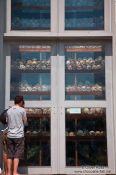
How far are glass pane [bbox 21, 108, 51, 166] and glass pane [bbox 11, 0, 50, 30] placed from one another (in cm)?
159

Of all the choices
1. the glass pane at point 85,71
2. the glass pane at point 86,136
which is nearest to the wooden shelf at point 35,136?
the glass pane at point 86,136

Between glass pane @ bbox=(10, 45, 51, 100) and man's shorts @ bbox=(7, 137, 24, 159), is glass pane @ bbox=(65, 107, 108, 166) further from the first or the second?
man's shorts @ bbox=(7, 137, 24, 159)

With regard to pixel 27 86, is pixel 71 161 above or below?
below

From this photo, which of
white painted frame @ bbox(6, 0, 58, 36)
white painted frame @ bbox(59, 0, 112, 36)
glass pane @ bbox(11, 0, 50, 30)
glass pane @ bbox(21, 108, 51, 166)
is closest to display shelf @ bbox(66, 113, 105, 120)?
glass pane @ bbox(21, 108, 51, 166)

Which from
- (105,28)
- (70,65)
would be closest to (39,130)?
(70,65)

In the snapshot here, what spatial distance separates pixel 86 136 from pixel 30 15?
2.55 m

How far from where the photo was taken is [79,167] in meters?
9.05

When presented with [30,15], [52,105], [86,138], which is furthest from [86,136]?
[30,15]

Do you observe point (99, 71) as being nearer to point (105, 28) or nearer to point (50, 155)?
point (105, 28)

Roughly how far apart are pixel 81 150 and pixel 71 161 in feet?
0.94

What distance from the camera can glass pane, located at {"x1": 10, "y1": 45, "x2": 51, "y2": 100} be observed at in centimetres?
923

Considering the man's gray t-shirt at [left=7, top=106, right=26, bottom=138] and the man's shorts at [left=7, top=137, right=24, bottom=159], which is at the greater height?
the man's gray t-shirt at [left=7, top=106, right=26, bottom=138]

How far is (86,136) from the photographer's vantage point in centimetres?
920

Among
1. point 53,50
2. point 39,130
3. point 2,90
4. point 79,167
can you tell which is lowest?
point 79,167
